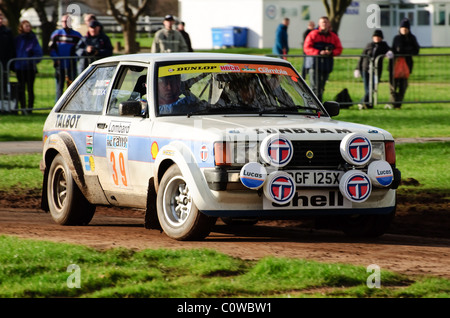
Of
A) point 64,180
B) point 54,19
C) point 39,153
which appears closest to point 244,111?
point 64,180

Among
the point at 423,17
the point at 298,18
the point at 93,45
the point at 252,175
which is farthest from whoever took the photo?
the point at 423,17

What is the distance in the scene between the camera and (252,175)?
8188 mm

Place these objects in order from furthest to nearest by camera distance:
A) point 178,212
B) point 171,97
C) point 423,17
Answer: point 423,17, point 171,97, point 178,212

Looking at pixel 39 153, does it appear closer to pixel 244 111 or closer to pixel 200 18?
pixel 244 111

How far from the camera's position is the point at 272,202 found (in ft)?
27.5

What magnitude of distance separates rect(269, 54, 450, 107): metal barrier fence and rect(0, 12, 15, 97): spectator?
6.55 metres

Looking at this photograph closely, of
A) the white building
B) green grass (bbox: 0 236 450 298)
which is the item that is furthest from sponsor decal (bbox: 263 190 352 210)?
the white building

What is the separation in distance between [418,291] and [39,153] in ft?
35.1

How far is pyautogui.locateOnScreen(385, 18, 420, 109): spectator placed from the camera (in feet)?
78.9

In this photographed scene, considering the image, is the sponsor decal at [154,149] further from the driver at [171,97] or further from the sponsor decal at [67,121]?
the sponsor decal at [67,121]

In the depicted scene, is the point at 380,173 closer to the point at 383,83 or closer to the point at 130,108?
the point at 130,108

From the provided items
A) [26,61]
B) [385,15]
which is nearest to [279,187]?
[26,61]

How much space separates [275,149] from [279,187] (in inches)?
12.4

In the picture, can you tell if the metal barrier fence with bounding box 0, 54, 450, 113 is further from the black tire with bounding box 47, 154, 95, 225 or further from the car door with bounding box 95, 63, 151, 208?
the car door with bounding box 95, 63, 151, 208
